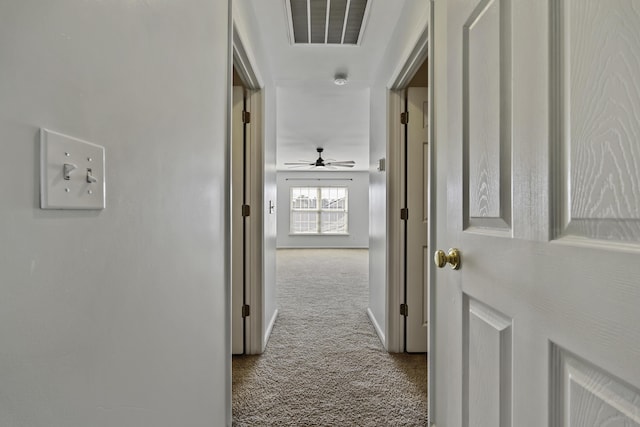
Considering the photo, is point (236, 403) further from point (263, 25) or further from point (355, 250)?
point (355, 250)

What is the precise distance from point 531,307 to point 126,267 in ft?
2.77

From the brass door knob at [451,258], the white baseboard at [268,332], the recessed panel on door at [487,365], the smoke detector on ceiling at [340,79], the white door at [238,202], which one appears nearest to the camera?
the recessed panel on door at [487,365]

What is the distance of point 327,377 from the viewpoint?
2.20 meters

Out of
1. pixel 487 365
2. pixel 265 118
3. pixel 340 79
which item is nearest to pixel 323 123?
pixel 340 79

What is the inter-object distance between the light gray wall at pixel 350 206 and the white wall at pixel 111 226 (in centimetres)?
863

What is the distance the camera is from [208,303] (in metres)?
1.33

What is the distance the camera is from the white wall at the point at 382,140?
1943 millimetres

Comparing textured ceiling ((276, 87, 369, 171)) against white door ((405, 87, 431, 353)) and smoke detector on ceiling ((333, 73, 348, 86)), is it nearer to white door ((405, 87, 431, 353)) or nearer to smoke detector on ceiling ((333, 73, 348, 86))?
smoke detector on ceiling ((333, 73, 348, 86))

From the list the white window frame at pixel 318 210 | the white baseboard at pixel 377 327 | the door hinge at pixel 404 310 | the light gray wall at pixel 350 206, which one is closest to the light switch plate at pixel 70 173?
the door hinge at pixel 404 310

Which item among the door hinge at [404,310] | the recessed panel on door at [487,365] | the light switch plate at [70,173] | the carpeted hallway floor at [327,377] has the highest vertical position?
the light switch plate at [70,173]

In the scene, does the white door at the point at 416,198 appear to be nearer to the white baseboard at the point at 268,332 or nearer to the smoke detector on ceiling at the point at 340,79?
the smoke detector on ceiling at the point at 340,79

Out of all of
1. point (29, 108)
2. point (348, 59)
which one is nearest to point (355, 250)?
point (348, 59)

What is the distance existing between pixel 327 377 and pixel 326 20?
2.17 meters

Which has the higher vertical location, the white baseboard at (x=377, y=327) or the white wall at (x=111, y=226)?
the white wall at (x=111, y=226)
